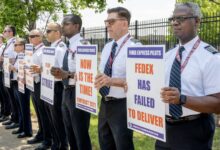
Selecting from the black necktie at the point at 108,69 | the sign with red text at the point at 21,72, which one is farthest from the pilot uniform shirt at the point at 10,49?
the black necktie at the point at 108,69

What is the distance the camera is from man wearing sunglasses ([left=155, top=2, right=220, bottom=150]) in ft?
9.52

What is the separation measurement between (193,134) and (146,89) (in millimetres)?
552

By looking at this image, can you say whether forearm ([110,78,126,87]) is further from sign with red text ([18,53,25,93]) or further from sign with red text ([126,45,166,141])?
sign with red text ([18,53,25,93])

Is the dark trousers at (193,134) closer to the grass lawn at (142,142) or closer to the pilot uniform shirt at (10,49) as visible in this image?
the grass lawn at (142,142)

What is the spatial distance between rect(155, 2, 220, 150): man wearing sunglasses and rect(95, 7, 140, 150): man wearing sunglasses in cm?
95

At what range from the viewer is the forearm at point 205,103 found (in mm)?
2795

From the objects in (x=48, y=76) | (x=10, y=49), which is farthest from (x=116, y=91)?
(x=10, y=49)

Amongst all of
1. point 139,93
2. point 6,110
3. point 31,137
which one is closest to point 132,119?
point 139,93

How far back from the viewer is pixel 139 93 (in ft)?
11.2

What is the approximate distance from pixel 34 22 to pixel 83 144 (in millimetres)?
13074

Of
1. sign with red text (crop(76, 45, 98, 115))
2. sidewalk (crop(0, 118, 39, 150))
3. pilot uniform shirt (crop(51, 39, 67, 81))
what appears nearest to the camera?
sign with red text (crop(76, 45, 98, 115))

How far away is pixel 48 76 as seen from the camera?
579cm

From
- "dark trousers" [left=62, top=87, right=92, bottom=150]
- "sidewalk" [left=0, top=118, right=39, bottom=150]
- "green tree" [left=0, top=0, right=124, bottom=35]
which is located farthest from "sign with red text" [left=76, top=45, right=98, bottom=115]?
"green tree" [left=0, top=0, right=124, bottom=35]

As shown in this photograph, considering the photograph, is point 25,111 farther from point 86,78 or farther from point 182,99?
point 182,99
